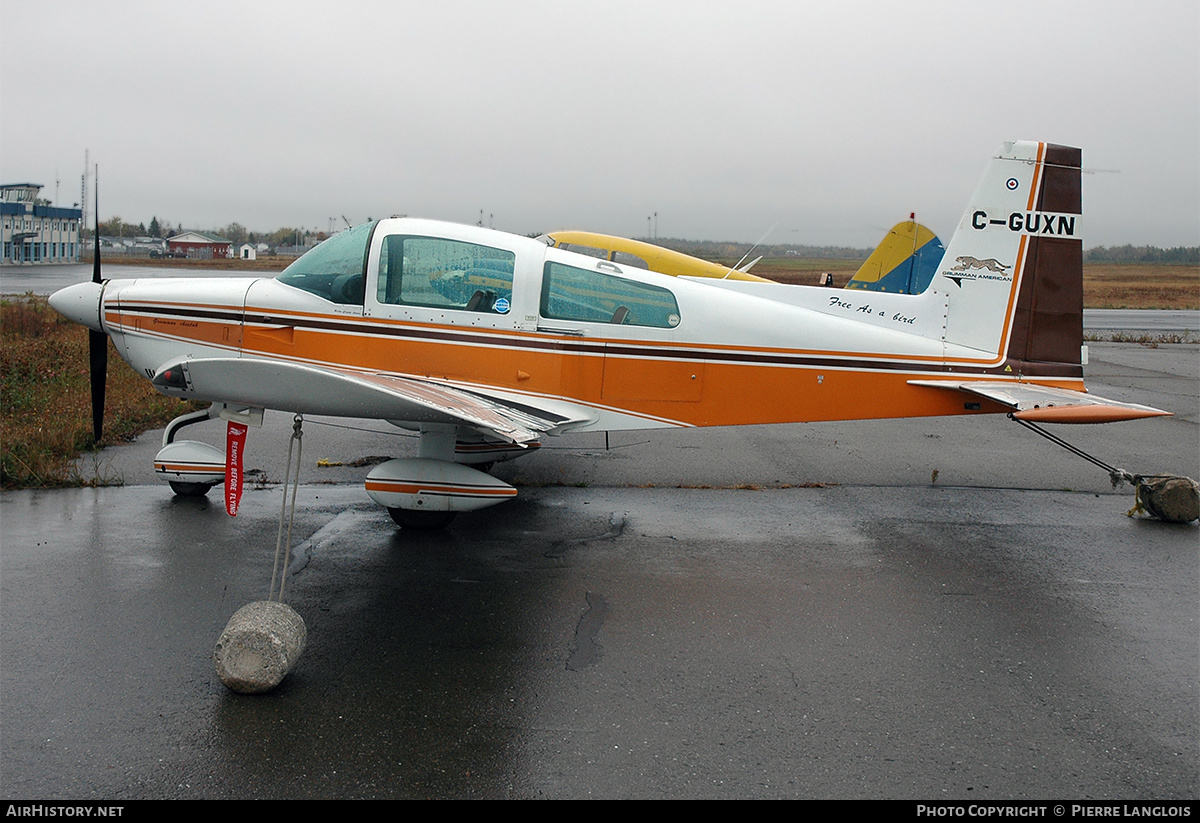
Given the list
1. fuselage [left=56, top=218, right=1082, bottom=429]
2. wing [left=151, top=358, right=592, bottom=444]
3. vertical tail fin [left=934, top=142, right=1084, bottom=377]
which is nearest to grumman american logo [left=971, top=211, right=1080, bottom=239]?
vertical tail fin [left=934, top=142, right=1084, bottom=377]

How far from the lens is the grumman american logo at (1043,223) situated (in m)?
7.17

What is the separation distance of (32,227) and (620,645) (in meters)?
71.2

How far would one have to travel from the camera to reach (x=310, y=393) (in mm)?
4863

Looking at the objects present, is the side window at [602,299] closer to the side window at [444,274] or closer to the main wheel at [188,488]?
the side window at [444,274]

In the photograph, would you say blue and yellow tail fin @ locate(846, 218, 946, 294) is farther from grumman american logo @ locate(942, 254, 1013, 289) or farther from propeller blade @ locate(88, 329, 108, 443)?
propeller blade @ locate(88, 329, 108, 443)

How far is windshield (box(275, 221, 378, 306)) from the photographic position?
6.58 meters

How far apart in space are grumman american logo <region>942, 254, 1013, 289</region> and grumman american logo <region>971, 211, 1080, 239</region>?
1.07 ft

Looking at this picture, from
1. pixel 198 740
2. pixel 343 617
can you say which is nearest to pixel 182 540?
pixel 343 617

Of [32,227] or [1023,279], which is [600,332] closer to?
[1023,279]

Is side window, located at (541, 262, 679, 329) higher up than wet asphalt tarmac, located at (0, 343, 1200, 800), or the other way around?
side window, located at (541, 262, 679, 329)

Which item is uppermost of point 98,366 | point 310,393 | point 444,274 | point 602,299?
point 444,274

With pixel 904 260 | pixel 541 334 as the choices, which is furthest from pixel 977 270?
pixel 904 260

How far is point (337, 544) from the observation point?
21.0 ft

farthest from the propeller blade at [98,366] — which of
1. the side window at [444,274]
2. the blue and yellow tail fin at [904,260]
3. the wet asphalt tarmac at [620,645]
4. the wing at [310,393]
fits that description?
the blue and yellow tail fin at [904,260]
